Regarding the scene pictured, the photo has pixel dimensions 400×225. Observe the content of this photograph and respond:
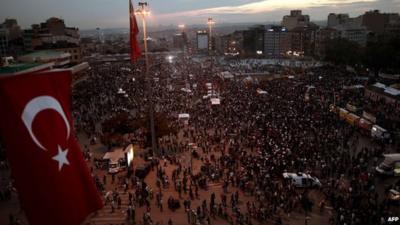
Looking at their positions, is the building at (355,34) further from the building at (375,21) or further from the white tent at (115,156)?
the white tent at (115,156)

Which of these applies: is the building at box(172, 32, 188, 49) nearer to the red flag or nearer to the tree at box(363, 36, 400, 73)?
the tree at box(363, 36, 400, 73)

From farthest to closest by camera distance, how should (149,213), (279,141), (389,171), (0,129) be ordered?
(279,141), (389,171), (149,213), (0,129)

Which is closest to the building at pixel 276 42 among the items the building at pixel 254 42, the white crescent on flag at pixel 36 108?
the building at pixel 254 42

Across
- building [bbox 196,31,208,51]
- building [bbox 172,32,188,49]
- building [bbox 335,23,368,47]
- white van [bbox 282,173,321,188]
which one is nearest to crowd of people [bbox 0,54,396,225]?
white van [bbox 282,173,321,188]

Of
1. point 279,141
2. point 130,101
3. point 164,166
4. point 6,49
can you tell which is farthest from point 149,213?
point 6,49

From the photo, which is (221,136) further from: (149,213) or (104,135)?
(149,213)

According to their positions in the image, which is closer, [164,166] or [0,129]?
[0,129]
